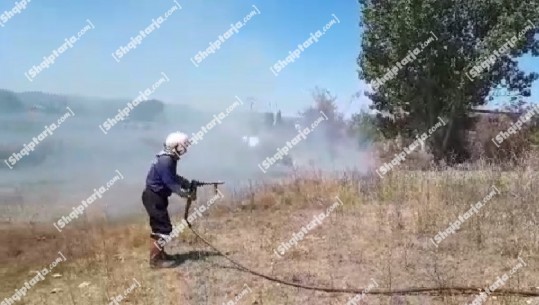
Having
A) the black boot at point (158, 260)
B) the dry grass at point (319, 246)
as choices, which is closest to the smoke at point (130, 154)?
the dry grass at point (319, 246)

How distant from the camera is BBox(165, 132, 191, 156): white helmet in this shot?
5.74 meters

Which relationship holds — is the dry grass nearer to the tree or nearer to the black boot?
the black boot

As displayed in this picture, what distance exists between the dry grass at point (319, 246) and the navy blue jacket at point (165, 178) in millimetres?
952

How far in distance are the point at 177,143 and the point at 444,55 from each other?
14777 millimetres

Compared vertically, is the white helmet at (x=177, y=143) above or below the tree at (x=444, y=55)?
below

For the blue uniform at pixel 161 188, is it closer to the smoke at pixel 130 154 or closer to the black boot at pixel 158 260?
the black boot at pixel 158 260

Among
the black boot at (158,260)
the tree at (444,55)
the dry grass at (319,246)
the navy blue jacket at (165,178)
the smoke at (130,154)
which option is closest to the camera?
the dry grass at (319,246)

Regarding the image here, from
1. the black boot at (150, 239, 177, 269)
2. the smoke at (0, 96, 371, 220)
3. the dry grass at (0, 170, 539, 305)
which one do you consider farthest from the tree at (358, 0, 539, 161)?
the black boot at (150, 239, 177, 269)

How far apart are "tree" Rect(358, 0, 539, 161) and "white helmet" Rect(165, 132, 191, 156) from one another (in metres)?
13.6

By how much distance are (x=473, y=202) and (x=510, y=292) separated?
349cm

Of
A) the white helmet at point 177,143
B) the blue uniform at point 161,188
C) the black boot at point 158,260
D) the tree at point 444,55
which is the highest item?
the tree at point 444,55

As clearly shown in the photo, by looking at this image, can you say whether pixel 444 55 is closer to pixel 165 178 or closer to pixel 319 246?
pixel 319 246

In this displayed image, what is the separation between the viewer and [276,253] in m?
6.27

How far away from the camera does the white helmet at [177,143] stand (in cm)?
574
